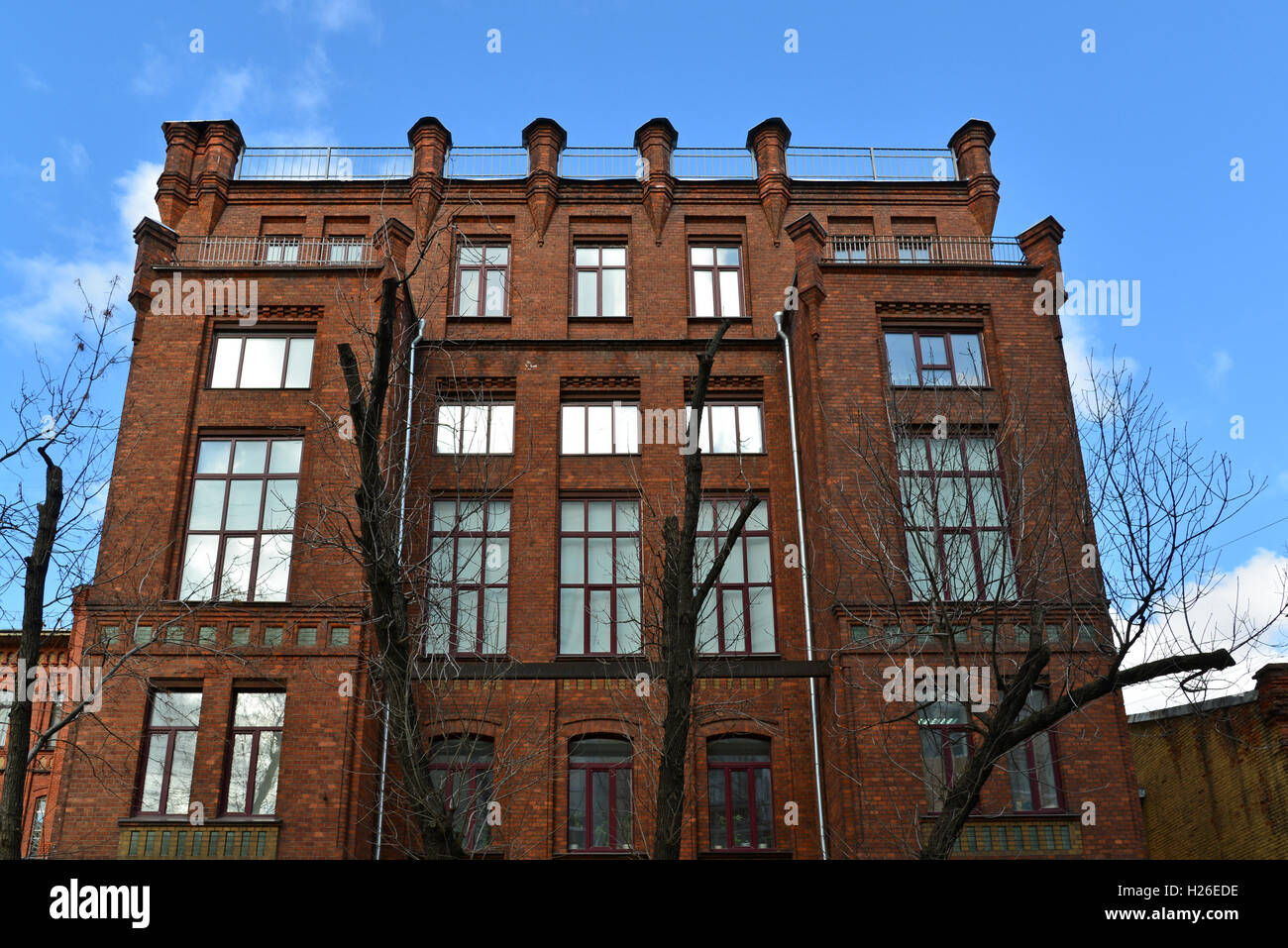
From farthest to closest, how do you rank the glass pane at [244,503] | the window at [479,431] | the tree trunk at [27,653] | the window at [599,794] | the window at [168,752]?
the window at [479,431] → the glass pane at [244,503] → the window at [599,794] → the window at [168,752] → the tree trunk at [27,653]

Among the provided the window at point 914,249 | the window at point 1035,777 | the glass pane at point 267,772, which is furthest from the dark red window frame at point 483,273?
the window at point 1035,777

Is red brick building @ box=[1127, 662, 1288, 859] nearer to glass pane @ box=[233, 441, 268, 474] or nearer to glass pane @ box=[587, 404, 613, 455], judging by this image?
glass pane @ box=[587, 404, 613, 455]

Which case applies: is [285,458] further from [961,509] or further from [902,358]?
[961,509]

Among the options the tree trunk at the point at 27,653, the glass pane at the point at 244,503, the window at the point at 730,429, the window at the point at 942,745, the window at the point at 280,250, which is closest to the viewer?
the tree trunk at the point at 27,653

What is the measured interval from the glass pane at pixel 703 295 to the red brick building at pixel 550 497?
69 mm

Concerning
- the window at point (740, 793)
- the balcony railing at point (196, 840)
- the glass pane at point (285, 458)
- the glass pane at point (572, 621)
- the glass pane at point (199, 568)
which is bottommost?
the balcony railing at point (196, 840)

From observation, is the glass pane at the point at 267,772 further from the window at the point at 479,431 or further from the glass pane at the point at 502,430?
the glass pane at the point at 502,430

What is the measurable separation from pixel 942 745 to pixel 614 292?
40.3ft

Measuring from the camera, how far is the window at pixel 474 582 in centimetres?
2038

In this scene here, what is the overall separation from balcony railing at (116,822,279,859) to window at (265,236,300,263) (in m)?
12.5
